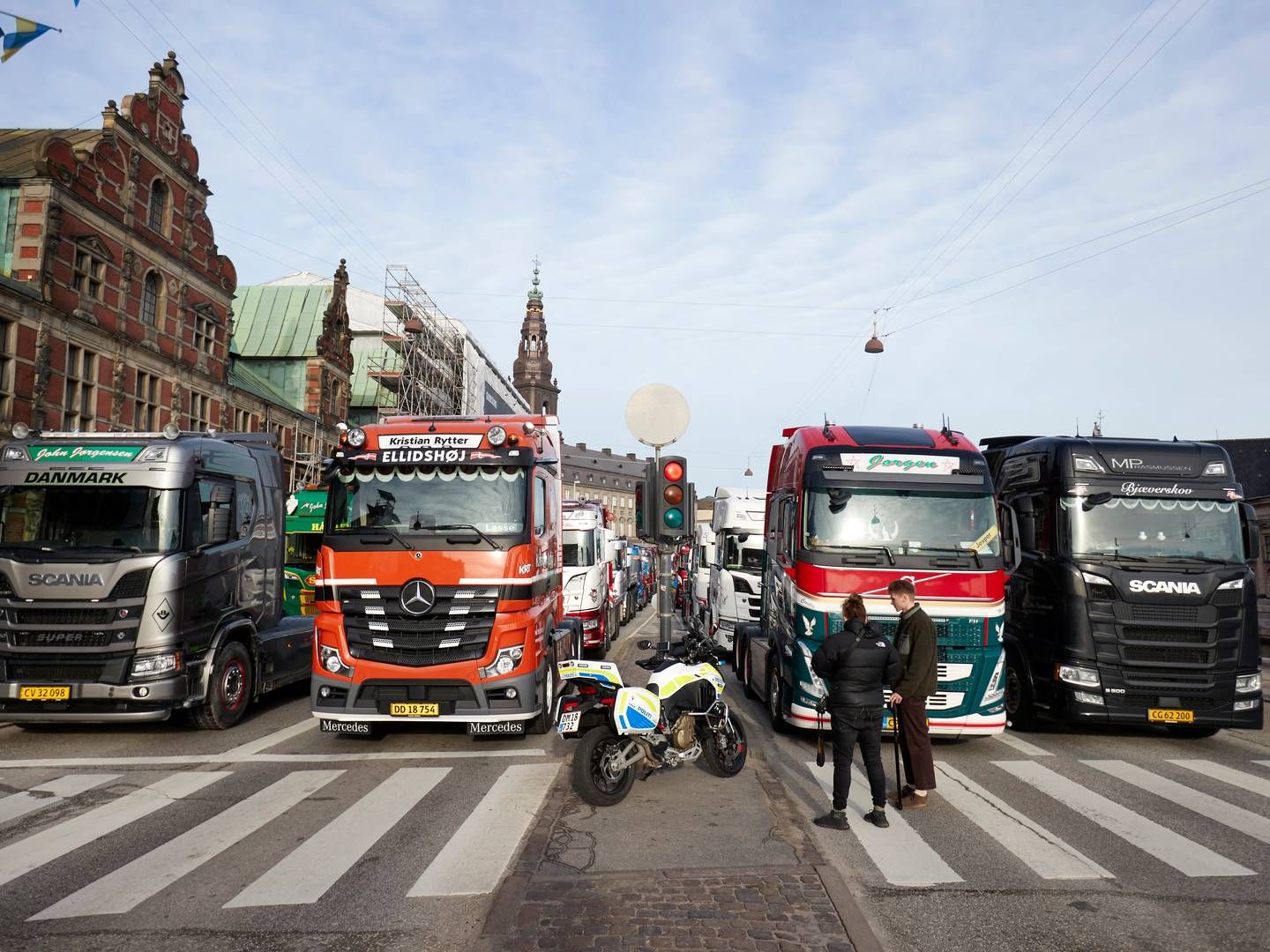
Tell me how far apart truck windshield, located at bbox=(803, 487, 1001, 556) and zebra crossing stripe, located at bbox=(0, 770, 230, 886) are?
20.5ft

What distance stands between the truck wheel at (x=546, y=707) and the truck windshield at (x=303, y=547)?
9.78m

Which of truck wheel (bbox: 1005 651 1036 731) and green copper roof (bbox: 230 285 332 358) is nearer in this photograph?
truck wheel (bbox: 1005 651 1036 731)

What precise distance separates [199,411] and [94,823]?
2973cm

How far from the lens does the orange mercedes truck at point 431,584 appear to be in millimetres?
9375

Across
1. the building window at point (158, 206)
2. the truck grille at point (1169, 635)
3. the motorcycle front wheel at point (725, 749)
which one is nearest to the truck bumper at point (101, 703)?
the motorcycle front wheel at point (725, 749)

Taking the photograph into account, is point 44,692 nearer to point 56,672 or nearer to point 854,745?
point 56,672

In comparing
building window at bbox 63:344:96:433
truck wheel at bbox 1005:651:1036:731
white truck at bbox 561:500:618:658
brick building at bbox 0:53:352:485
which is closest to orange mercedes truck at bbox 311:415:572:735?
truck wheel at bbox 1005:651:1036:731

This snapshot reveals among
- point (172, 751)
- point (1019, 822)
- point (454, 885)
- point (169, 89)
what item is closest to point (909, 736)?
point (1019, 822)

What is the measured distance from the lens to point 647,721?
7.71 m

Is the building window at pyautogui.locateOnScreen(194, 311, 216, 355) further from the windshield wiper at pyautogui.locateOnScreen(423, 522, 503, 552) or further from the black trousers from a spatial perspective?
the black trousers

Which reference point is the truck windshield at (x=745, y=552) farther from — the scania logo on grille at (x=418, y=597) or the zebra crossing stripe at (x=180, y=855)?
the zebra crossing stripe at (x=180, y=855)

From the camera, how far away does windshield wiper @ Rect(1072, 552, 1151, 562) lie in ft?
34.5

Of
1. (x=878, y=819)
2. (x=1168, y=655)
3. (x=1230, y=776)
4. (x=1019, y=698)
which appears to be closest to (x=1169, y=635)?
(x=1168, y=655)

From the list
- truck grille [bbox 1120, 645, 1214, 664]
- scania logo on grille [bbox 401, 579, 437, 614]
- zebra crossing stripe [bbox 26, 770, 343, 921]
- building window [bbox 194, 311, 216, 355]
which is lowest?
zebra crossing stripe [bbox 26, 770, 343, 921]
